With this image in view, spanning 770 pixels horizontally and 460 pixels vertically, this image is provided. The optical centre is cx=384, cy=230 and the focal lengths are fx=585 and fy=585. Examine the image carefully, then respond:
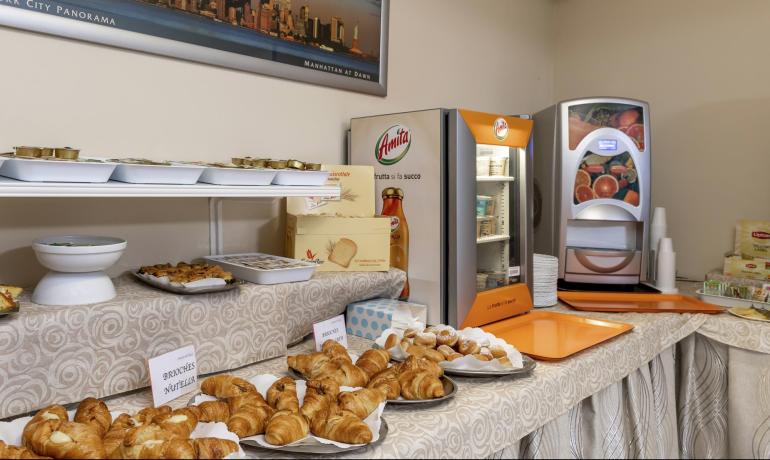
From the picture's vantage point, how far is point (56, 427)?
95cm

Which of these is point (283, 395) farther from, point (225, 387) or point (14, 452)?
point (14, 452)

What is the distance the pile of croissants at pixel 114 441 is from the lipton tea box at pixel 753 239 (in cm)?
256

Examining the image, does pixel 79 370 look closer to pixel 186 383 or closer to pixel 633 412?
pixel 186 383

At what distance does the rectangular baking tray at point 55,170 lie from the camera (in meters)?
1.13

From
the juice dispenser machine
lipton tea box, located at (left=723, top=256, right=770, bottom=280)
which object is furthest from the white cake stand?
lipton tea box, located at (left=723, top=256, right=770, bottom=280)

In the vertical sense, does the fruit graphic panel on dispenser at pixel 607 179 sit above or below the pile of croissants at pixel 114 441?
above

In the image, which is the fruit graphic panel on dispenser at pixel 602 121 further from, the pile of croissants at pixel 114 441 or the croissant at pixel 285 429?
the pile of croissants at pixel 114 441

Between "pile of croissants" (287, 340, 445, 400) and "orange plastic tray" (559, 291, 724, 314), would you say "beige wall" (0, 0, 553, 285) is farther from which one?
"orange plastic tray" (559, 291, 724, 314)

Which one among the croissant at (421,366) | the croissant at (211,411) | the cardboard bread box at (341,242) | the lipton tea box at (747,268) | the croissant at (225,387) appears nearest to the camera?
the croissant at (211,411)

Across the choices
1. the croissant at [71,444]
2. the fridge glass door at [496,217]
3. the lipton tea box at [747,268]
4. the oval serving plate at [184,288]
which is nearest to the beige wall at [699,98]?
the lipton tea box at [747,268]

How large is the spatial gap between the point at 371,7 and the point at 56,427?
183 centimetres

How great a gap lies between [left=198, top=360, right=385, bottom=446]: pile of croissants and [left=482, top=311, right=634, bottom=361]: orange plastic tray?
672mm

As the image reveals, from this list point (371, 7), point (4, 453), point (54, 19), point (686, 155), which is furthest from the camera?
point (686, 155)

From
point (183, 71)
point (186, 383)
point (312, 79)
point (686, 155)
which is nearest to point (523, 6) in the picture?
point (686, 155)
